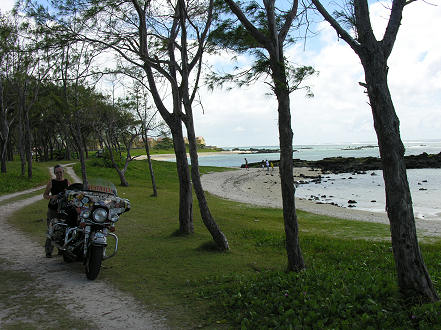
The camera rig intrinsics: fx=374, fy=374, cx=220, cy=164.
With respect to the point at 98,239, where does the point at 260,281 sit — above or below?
below

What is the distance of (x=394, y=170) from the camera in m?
5.02

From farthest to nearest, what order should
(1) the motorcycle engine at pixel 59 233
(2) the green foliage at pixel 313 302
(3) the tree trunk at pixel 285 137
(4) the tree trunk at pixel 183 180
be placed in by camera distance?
1. (4) the tree trunk at pixel 183 180
2. (1) the motorcycle engine at pixel 59 233
3. (3) the tree trunk at pixel 285 137
4. (2) the green foliage at pixel 313 302

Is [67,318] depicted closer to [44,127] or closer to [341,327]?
[341,327]

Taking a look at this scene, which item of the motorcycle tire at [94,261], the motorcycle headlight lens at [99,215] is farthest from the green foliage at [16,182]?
the motorcycle headlight lens at [99,215]

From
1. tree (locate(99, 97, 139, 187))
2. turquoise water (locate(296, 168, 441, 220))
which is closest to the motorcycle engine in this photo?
turquoise water (locate(296, 168, 441, 220))

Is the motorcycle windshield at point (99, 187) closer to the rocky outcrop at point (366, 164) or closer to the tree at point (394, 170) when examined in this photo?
the tree at point (394, 170)

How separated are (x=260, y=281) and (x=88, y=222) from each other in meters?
3.15

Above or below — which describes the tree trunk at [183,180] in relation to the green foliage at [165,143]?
below

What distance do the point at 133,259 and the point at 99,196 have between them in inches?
89.6

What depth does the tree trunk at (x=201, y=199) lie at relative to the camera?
9.85m

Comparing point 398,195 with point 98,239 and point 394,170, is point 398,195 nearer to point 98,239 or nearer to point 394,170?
point 394,170

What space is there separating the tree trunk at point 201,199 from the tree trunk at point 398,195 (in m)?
5.33

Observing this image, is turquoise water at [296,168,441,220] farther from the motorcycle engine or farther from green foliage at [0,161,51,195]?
green foliage at [0,161,51,195]

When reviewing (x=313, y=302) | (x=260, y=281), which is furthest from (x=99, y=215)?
(x=313, y=302)
